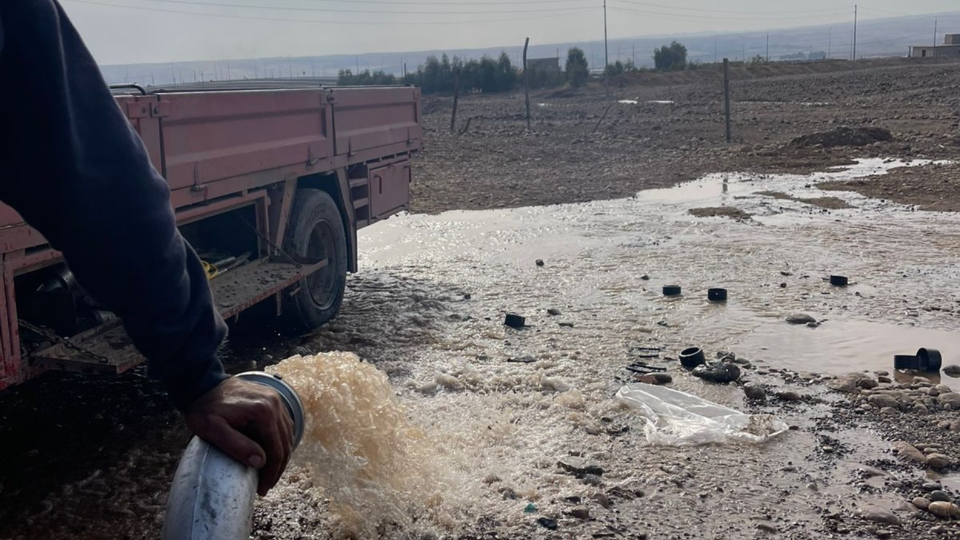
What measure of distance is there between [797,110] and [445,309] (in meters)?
25.8

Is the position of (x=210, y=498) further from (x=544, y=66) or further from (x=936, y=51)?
(x=936, y=51)

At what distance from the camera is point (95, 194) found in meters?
1.56

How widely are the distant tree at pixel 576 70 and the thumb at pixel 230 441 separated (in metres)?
56.9

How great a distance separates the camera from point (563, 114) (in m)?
35.8

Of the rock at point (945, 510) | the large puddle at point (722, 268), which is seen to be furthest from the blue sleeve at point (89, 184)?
the large puddle at point (722, 268)

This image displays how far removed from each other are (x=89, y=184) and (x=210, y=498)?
0.58 m

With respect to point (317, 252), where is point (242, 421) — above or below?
above

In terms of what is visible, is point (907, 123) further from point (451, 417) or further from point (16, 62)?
point (16, 62)

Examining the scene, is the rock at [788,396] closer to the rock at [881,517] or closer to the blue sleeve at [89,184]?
the rock at [881,517]

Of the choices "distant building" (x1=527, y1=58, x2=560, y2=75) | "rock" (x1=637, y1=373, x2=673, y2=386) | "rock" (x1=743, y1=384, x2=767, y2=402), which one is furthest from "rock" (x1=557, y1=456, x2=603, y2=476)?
"distant building" (x1=527, y1=58, x2=560, y2=75)

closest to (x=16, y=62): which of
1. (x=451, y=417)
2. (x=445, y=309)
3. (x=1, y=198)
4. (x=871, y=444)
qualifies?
(x=1, y=198)

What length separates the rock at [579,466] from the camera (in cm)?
464

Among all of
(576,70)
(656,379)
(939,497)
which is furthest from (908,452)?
(576,70)

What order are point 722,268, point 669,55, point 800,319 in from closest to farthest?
point 800,319
point 722,268
point 669,55
